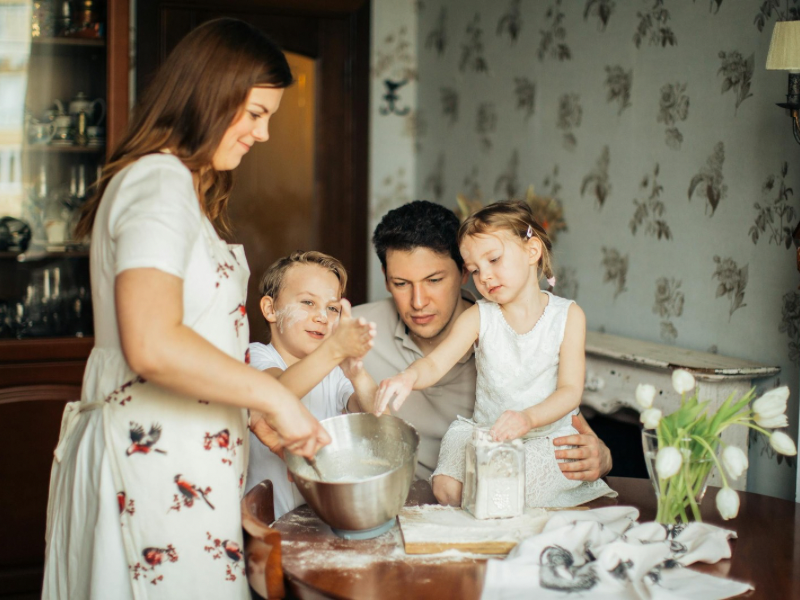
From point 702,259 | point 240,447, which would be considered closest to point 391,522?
point 240,447

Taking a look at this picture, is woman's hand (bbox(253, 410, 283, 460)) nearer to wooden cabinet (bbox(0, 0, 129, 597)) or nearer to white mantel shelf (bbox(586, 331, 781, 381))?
white mantel shelf (bbox(586, 331, 781, 381))

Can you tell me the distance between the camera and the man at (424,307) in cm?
201

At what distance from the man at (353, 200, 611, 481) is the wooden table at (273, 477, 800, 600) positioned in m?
0.75

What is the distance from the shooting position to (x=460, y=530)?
128 cm

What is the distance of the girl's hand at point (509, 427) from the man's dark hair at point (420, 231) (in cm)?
74

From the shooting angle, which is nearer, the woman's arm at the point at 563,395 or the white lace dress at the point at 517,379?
the woman's arm at the point at 563,395

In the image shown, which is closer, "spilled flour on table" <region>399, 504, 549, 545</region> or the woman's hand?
"spilled flour on table" <region>399, 504, 549, 545</region>

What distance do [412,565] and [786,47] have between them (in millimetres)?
1263

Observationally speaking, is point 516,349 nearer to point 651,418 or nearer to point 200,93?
point 651,418

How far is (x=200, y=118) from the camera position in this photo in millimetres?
1175

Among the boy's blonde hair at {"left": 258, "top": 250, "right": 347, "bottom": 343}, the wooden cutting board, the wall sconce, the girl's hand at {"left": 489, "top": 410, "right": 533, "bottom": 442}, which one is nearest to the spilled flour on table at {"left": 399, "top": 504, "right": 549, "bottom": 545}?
the wooden cutting board

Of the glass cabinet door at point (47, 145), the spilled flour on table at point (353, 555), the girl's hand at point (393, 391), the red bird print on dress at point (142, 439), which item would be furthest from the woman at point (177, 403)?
the glass cabinet door at point (47, 145)

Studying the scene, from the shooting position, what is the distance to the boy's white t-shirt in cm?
173

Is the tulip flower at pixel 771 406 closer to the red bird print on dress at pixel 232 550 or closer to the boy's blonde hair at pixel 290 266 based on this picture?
the red bird print on dress at pixel 232 550
